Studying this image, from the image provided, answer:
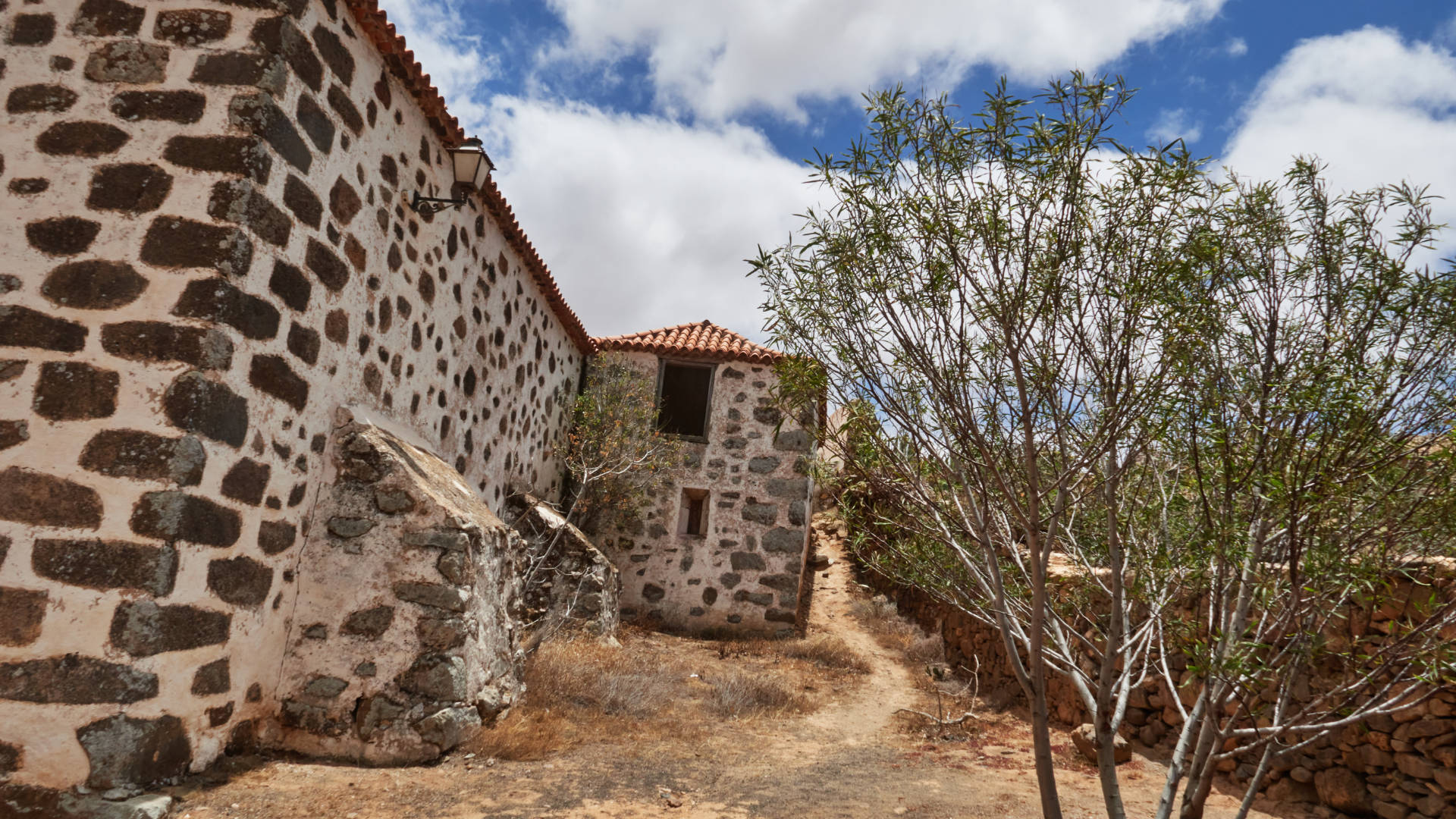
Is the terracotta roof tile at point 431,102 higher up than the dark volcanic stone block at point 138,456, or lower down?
higher up

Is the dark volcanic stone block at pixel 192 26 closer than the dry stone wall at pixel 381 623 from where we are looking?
Yes

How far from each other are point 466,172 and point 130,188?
244 cm

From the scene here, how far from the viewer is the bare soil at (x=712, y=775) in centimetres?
388

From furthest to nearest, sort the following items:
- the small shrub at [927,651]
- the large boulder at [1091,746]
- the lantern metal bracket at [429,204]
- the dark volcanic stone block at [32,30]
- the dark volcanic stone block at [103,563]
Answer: the small shrub at [927,651] < the large boulder at [1091,746] < the lantern metal bracket at [429,204] < the dark volcanic stone block at [32,30] < the dark volcanic stone block at [103,563]

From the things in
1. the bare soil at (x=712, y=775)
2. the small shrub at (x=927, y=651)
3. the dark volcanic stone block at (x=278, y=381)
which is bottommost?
the bare soil at (x=712, y=775)

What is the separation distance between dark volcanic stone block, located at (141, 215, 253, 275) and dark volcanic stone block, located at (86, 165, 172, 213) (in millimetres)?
118

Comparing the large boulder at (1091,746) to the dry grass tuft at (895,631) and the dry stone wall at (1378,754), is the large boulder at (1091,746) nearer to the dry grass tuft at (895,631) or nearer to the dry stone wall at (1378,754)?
the dry stone wall at (1378,754)

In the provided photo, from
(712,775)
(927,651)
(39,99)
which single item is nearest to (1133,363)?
(712,775)

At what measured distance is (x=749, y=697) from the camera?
7.22m

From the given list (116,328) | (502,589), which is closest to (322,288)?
(116,328)

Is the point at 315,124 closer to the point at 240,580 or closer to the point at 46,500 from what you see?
the point at 46,500

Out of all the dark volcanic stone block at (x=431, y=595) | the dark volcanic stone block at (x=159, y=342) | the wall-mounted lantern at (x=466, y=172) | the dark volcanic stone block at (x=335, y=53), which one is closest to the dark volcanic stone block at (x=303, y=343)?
the dark volcanic stone block at (x=159, y=342)

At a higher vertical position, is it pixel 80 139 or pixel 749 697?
pixel 80 139

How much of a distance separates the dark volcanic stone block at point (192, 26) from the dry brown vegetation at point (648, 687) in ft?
13.1
